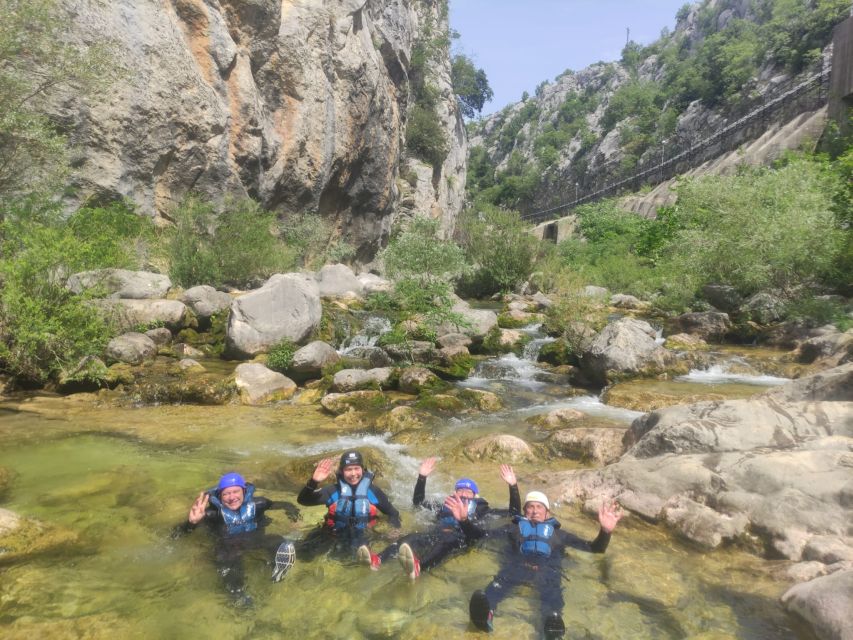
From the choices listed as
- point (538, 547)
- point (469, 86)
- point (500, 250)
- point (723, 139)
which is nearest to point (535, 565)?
point (538, 547)

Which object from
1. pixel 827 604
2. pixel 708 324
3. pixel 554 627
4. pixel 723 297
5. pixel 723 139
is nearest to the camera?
pixel 827 604

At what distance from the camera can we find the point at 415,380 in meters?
11.5

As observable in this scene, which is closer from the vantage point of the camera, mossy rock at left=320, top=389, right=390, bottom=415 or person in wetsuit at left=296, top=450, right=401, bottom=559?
person in wetsuit at left=296, top=450, right=401, bottom=559

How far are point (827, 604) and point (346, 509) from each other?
12.7 feet

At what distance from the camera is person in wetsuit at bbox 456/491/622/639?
4.34m

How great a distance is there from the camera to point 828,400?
6590 millimetres

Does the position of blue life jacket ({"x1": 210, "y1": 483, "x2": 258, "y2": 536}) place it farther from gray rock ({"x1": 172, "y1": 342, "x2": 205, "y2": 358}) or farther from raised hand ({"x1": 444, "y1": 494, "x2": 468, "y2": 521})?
gray rock ({"x1": 172, "y1": 342, "x2": 205, "y2": 358})

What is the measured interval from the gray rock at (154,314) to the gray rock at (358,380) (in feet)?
18.4

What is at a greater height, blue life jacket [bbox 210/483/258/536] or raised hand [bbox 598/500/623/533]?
raised hand [bbox 598/500/623/533]

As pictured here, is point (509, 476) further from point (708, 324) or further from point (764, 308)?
point (764, 308)

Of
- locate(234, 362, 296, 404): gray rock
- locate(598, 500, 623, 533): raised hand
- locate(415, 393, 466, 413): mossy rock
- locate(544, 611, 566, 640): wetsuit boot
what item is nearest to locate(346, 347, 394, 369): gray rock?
locate(234, 362, 296, 404): gray rock

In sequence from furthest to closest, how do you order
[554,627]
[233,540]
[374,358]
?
[374,358], [233,540], [554,627]

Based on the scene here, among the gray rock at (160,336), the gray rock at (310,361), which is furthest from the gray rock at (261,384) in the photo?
the gray rock at (160,336)

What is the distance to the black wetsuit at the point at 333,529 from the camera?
4949 millimetres
